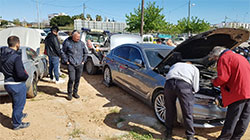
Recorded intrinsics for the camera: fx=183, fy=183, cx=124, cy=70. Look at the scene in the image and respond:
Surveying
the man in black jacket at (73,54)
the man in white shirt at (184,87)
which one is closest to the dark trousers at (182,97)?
the man in white shirt at (184,87)

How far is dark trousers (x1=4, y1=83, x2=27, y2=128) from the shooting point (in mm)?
3122

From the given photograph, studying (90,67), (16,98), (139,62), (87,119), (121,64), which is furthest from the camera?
(90,67)

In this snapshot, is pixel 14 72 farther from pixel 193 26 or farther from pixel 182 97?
pixel 193 26

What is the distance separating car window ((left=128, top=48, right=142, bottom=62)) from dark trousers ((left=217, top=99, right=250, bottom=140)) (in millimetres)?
2390

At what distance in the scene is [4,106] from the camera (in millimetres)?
4328

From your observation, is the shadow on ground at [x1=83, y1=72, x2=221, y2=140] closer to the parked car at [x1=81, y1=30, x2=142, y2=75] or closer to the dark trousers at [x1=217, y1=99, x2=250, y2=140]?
the dark trousers at [x1=217, y1=99, x2=250, y2=140]

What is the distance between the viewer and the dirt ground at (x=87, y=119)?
337cm

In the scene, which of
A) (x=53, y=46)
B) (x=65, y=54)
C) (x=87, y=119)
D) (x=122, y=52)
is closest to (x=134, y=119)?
(x=87, y=119)

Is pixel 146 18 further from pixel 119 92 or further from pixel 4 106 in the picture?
pixel 4 106

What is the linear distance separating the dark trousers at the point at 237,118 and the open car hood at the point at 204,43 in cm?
127

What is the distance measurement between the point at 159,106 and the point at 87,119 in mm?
1570

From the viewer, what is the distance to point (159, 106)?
12.6 feet

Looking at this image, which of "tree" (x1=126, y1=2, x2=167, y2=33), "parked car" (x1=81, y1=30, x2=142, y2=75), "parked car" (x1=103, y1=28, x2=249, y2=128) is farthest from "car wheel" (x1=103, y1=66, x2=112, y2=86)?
"tree" (x1=126, y1=2, x2=167, y2=33)

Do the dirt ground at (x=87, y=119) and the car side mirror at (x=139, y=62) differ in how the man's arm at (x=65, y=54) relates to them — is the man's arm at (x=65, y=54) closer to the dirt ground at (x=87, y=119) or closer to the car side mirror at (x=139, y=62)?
the dirt ground at (x=87, y=119)
